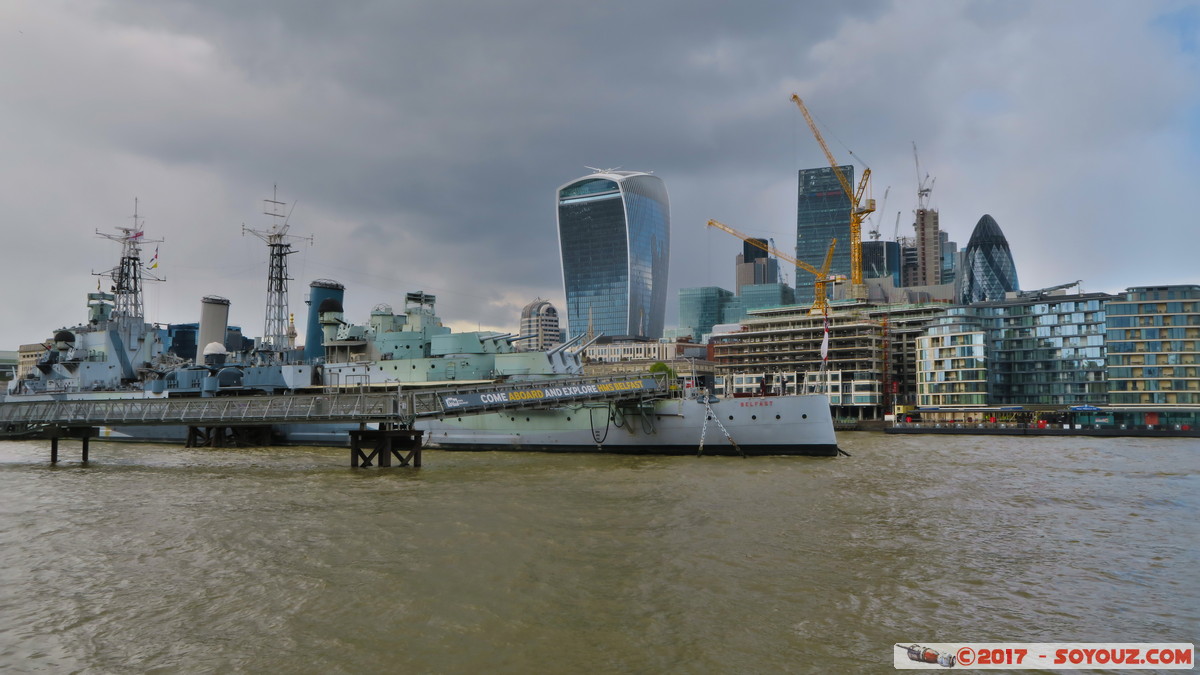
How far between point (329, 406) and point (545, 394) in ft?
32.4

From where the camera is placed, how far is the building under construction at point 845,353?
338 ft

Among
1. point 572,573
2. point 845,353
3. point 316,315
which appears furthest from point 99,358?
point 845,353

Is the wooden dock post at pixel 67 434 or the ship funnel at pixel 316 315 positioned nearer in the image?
the wooden dock post at pixel 67 434

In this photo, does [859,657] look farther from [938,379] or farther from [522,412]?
[938,379]

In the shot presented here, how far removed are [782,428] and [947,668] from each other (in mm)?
25985

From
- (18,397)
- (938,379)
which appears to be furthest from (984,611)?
(938,379)

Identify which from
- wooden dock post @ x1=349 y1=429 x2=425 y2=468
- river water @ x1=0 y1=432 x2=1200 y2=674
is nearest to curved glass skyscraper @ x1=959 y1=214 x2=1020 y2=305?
river water @ x1=0 y1=432 x2=1200 y2=674

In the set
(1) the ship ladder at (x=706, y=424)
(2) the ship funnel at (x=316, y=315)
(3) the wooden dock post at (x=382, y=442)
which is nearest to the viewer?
(3) the wooden dock post at (x=382, y=442)

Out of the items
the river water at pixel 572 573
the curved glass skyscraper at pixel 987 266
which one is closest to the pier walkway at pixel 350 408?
the river water at pixel 572 573

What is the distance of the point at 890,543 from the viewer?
16.3 metres

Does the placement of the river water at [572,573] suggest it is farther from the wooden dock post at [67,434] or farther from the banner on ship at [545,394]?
the wooden dock post at [67,434]

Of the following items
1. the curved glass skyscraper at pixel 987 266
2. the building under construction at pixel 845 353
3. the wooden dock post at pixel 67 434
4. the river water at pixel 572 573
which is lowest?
the river water at pixel 572 573

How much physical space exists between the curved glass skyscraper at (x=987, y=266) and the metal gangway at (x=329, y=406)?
529 feet

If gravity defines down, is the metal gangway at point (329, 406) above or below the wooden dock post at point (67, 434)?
above
